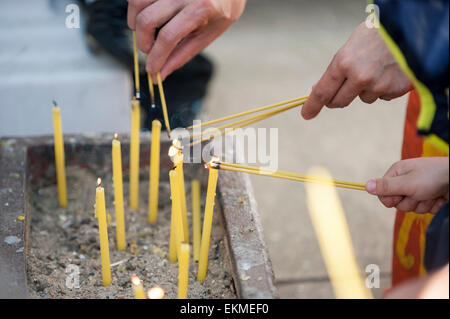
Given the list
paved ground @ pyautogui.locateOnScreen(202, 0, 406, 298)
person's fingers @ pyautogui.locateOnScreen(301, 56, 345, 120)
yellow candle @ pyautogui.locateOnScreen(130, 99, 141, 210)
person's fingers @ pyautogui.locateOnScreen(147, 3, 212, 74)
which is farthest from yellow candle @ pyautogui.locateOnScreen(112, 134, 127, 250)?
paved ground @ pyautogui.locateOnScreen(202, 0, 406, 298)

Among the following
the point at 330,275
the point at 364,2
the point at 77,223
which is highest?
the point at 364,2

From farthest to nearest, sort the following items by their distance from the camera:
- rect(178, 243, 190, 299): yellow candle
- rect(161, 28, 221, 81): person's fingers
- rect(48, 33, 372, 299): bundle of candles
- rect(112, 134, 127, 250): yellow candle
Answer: rect(161, 28, 221, 81): person's fingers → rect(112, 134, 127, 250): yellow candle → rect(48, 33, 372, 299): bundle of candles → rect(178, 243, 190, 299): yellow candle

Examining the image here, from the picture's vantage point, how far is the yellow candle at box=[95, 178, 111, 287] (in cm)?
96

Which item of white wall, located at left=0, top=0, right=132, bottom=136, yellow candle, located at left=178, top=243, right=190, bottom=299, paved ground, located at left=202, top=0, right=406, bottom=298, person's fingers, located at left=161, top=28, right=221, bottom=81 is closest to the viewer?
yellow candle, located at left=178, top=243, right=190, bottom=299

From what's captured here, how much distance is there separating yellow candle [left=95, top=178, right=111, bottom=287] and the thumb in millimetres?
487

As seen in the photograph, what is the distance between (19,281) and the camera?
0.94m

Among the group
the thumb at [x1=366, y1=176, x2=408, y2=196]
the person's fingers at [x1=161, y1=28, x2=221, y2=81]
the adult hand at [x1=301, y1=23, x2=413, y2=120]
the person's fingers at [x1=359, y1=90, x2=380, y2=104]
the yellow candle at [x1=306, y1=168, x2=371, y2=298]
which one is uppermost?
the person's fingers at [x1=161, y1=28, x2=221, y2=81]

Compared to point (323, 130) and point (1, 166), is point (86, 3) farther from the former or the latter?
point (323, 130)

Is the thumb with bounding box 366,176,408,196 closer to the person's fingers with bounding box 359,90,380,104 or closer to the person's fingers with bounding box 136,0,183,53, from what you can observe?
the person's fingers with bounding box 359,90,380,104

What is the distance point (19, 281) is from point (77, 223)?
0.35 meters

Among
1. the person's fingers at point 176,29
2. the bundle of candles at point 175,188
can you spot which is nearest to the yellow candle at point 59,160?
the bundle of candles at point 175,188

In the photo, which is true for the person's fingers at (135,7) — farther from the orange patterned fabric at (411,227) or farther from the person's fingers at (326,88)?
the orange patterned fabric at (411,227)

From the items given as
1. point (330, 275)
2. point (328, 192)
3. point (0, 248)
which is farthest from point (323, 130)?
point (0, 248)

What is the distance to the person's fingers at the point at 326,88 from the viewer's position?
1.01 m
